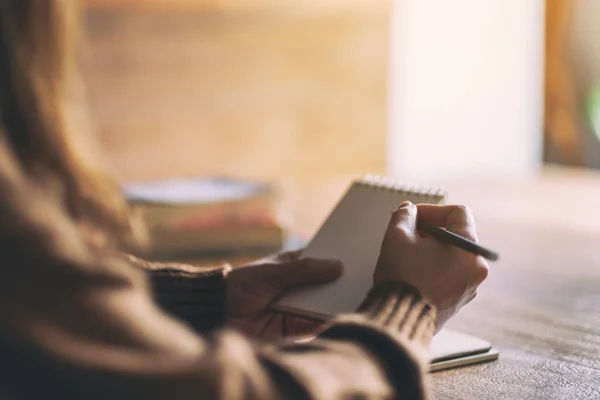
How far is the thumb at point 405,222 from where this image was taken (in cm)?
73

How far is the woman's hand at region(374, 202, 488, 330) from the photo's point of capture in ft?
2.28

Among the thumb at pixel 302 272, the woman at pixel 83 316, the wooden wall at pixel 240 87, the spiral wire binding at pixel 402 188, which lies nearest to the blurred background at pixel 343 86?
the wooden wall at pixel 240 87

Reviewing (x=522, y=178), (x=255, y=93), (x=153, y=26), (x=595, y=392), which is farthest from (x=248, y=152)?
(x=595, y=392)

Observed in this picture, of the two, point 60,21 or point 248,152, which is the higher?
point 60,21

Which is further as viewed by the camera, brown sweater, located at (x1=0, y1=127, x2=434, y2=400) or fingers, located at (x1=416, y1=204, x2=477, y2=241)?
fingers, located at (x1=416, y1=204, x2=477, y2=241)

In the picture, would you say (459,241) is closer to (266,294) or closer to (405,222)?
(405,222)

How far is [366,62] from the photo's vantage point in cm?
302

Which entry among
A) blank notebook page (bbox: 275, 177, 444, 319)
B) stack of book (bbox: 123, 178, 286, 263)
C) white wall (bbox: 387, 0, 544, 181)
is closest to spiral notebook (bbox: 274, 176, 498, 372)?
blank notebook page (bbox: 275, 177, 444, 319)

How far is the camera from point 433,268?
27.6 inches

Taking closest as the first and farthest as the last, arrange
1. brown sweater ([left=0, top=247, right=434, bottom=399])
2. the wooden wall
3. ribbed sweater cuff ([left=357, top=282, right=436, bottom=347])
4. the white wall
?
1. brown sweater ([left=0, top=247, right=434, bottom=399])
2. ribbed sweater cuff ([left=357, top=282, right=436, bottom=347])
3. the wooden wall
4. the white wall

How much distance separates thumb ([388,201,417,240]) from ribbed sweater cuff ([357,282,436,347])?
59mm

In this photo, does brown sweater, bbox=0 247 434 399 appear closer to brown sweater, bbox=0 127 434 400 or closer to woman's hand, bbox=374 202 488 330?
brown sweater, bbox=0 127 434 400

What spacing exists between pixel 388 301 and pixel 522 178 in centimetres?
169

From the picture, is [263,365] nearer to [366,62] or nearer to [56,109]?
[56,109]
